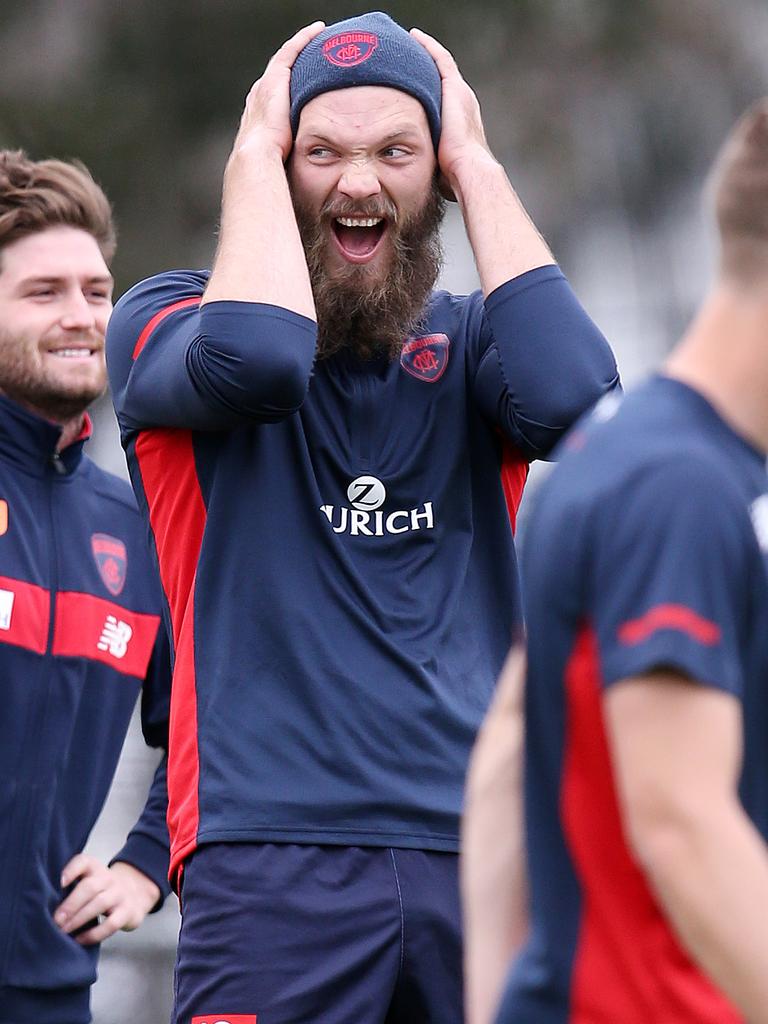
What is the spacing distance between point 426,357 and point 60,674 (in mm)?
1404

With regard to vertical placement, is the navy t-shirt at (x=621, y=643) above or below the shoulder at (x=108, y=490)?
below

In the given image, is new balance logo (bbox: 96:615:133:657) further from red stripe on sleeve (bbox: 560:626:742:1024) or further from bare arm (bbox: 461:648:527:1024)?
red stripe on sleeve (bbox: 560:626:742:1024)

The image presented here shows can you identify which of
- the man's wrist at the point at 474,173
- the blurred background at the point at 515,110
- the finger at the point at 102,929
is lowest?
the finger at the point at 102,929

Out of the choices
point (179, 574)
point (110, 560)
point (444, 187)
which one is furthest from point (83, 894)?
point (444, 187)

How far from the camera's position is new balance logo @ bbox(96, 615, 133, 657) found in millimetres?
4973

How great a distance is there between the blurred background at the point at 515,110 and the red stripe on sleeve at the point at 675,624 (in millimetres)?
8299

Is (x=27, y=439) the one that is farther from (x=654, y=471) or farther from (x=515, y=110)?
(x=515, y=110)

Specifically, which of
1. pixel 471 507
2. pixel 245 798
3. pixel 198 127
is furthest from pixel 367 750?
pixel 198 127

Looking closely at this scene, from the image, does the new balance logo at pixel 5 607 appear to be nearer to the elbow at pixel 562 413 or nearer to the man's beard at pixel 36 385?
the man's beard at pixel 36 385

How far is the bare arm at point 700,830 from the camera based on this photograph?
7.28 feet

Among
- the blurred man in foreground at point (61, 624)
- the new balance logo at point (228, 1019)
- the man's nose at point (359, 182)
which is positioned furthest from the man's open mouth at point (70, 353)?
the new balance logo at point (228, 1019)

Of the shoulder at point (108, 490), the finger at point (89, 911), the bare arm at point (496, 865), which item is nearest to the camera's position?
the bare arm at point (496, 865)

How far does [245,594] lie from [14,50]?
10.3m

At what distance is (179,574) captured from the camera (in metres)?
3.74
